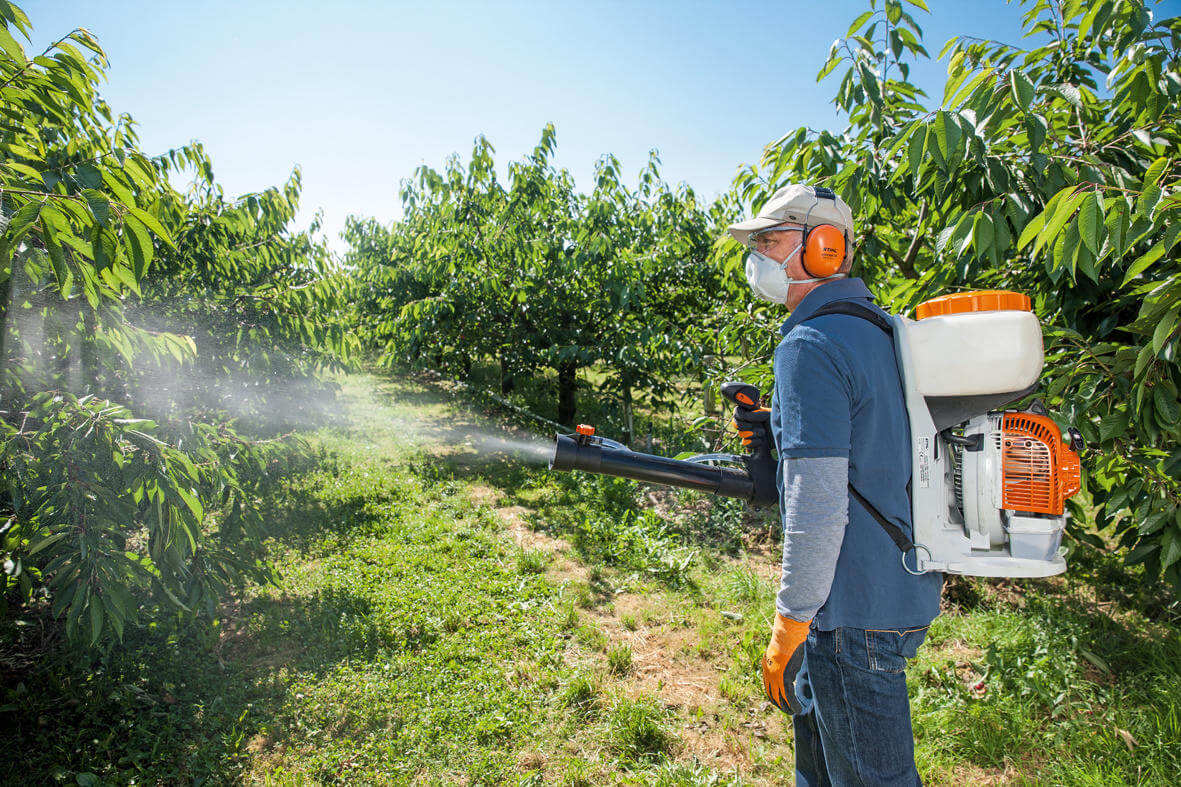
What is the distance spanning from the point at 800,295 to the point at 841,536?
2.79 feet

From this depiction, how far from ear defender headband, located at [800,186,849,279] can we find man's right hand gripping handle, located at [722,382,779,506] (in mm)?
464

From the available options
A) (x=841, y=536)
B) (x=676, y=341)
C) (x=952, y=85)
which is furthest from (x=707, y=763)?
(x=676, y=341)

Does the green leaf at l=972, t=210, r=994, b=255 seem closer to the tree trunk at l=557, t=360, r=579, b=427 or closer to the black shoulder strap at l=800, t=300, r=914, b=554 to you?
the black shoulder strap at l=800, t=300, r=914, b=554

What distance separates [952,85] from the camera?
269 centimetres

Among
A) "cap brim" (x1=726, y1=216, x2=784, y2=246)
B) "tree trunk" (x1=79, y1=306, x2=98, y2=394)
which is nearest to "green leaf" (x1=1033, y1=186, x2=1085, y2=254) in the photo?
"cap brim" (x1=726, y1=216, x2=784, y2=246)

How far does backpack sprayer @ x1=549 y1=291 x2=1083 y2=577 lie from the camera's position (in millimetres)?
1641

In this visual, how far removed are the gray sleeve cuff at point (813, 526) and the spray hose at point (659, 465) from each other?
0.48m

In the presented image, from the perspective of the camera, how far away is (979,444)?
175 centimetres

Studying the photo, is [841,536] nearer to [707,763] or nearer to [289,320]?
[707,763]

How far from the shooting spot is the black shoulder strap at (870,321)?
173 centimetres

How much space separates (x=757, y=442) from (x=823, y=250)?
70 centimetres

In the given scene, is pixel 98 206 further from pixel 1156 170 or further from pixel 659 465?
pixel 1156 170

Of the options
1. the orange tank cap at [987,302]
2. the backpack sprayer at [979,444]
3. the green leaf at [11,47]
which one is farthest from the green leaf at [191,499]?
the orange tank cap at [987,302]

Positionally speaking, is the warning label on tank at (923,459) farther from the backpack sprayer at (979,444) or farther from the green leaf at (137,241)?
the green leaf at (137,241)
